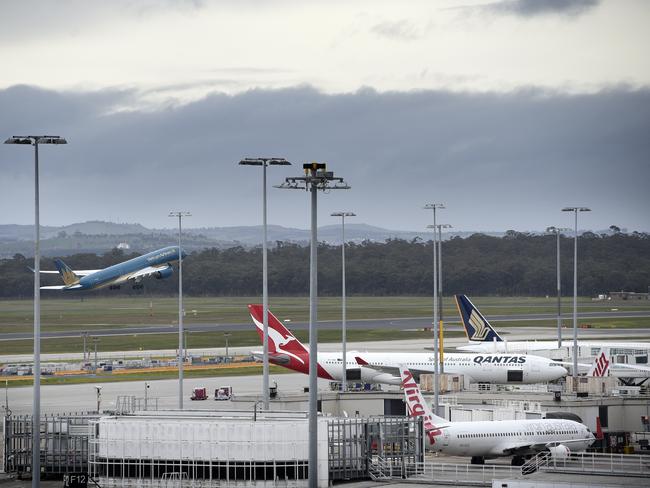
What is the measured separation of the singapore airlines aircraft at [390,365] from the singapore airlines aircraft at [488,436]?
33.6 metres

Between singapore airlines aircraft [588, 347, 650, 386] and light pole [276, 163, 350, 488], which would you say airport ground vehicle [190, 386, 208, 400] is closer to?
singapore airlines aircraft [588, 347, 650, 386]

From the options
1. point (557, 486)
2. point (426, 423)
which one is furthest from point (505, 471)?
point (557, 486)

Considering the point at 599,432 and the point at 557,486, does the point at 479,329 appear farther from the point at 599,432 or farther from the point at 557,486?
the point at 557,486

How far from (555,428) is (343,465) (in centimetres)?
2133

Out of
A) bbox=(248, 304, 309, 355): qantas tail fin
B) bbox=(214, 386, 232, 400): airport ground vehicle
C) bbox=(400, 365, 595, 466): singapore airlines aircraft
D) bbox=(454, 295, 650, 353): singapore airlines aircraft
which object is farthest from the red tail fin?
bbox=(454, 295, 650, 353): singapore airlines aircraft

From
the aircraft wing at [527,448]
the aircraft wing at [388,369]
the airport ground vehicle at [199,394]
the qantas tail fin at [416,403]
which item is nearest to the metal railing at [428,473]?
the qantas tail fin at [416,403]

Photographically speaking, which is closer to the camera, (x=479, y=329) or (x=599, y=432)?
(x=599, y=432)

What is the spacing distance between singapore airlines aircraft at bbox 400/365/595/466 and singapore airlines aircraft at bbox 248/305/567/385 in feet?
110

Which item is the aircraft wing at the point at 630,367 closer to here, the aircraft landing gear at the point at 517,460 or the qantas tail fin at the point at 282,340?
the qantas tail fin at the point at 282,340

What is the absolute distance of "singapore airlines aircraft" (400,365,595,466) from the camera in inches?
2987

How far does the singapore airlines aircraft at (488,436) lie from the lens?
249 ft

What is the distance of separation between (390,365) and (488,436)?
36.9m

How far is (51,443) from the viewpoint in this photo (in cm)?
6919

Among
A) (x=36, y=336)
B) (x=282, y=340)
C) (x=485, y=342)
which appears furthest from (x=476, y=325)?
(x=36, y=336)
